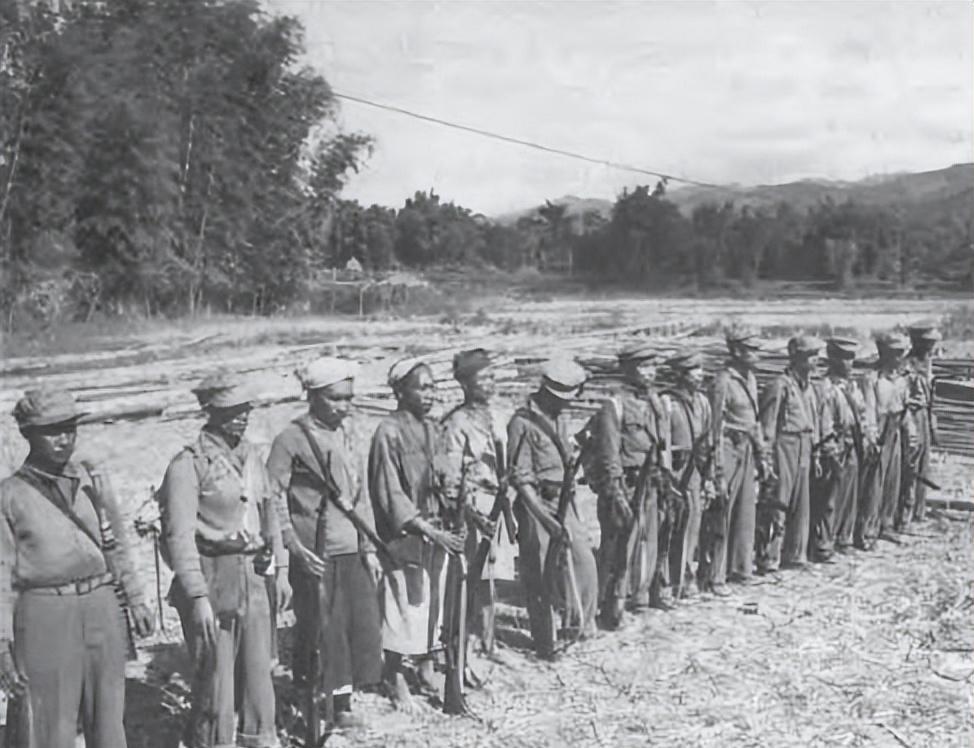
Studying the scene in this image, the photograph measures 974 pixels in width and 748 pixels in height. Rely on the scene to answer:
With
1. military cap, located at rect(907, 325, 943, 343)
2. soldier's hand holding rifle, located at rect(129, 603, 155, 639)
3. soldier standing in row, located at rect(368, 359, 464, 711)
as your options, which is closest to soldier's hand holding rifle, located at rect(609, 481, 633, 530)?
soldier standing in row, located at rect(368, 359, 464, 711)

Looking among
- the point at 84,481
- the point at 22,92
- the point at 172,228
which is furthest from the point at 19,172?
the point at 84,481

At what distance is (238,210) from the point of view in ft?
55.7

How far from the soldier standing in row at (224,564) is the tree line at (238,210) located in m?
6.16

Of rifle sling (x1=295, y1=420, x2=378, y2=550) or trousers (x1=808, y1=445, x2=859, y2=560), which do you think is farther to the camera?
trousers (x1=808, y1=445, x2=859, y2=560)

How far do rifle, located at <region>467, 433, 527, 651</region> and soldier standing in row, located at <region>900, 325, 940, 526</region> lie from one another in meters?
4.11

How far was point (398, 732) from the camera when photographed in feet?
15.4

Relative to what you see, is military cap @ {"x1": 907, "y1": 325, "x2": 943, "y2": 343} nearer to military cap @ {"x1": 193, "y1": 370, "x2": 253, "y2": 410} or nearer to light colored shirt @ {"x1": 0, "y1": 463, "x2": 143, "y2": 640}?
military cap @ {"x1": 193, "y1": 370, "x2": 253, "y2": 410}

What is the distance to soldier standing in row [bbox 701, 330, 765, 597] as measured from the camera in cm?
689

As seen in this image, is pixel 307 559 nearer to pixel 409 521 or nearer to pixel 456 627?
pixel 409 521

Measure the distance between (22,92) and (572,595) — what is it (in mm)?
11736

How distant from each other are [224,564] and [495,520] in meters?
1.64

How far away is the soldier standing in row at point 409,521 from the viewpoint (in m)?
4.87

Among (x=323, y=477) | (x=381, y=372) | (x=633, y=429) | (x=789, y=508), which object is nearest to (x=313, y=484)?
Answer: (x=323, y=477)

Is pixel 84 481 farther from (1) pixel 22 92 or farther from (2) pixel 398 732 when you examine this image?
(1) pixel 22 92
